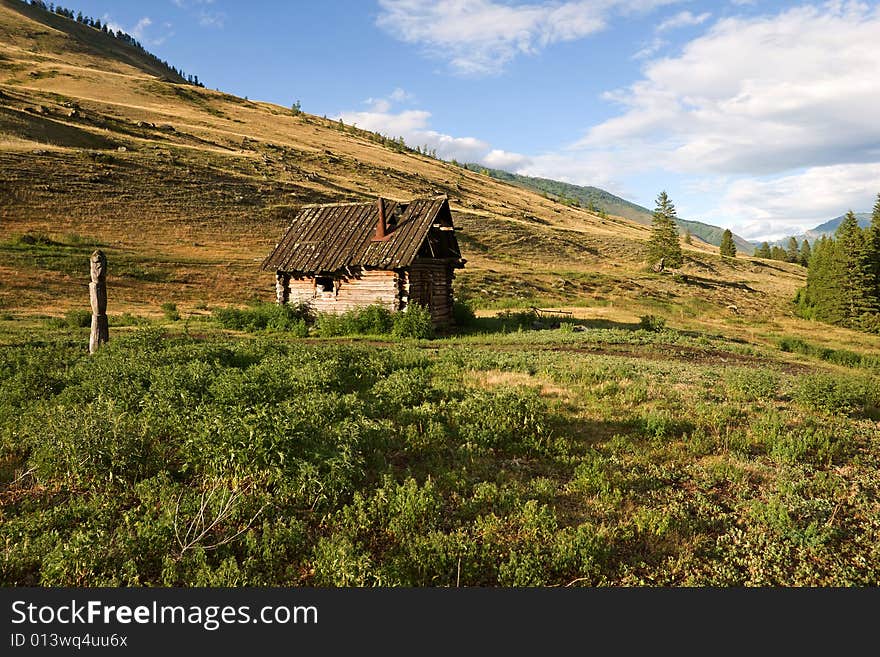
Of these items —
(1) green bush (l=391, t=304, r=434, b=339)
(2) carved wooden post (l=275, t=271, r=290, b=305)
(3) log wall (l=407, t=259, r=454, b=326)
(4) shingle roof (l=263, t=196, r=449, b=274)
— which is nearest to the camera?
(1) green bush (l=391, t=304, r=434, b=339)

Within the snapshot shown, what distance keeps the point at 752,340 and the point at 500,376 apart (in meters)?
22.4

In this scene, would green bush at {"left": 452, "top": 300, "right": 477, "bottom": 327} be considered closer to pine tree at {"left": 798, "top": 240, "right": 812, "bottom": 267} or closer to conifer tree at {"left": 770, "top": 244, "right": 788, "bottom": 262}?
pine tree at {"left": 798, "top": 240, "right": 812, "bottom": 267}

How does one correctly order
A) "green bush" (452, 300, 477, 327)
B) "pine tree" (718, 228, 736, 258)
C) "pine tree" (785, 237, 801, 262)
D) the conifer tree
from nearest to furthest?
"green bush" (452, 300, 477, 327) < "pine tree" (718, 228, 736, 258) < the conifer tree < "pine tree" (785, 237, 801, 262)

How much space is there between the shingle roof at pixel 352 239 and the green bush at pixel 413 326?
2.32 m

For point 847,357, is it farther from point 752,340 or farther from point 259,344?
point 259,344

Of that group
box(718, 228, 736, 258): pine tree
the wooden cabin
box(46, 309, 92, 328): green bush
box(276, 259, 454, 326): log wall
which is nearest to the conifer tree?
box(718, 228, 736, 258): pine tree

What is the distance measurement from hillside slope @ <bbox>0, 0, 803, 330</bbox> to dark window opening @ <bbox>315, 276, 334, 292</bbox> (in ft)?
33.7

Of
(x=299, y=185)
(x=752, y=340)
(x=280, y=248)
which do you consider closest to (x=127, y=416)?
(x=280, y=248)

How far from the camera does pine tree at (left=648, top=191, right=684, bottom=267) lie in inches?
2744

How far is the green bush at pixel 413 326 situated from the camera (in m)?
22.6

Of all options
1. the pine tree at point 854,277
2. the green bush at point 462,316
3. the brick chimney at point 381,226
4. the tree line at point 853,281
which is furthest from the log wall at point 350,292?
the pine tree at point 854,277

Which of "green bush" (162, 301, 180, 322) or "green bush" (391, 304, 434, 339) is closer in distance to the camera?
"green bush" (391, 304, 434, 339)

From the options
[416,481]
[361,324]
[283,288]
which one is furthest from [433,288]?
[416,481]

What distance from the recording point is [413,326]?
22797 millimetres
